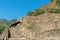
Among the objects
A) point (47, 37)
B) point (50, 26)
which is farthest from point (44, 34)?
point (50, 26)

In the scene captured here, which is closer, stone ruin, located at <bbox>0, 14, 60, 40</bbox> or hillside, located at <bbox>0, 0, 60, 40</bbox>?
hillside, located at <bbox>0, 0, 60, 40</bbox>

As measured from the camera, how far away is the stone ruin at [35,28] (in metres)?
24.2

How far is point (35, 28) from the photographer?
27.1 m

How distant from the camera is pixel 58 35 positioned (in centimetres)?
2294

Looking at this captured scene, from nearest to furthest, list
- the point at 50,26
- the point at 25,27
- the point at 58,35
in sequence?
the point at 58,35, the point at 50,26, the point at 25,27

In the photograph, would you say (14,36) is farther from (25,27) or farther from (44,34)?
(44,34)

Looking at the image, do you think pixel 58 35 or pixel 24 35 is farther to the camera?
pixel 24 35

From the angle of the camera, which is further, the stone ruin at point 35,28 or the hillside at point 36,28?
the stone ruin at point 35,28

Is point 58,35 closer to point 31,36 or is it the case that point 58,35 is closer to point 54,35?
point 54,35

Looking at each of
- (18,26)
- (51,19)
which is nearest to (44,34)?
(51,19)

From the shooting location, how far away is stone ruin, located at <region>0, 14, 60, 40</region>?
24175 millimetres

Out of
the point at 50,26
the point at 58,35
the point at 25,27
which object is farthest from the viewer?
the point at 25,27

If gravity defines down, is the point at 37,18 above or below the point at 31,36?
above

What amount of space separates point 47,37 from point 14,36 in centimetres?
627
